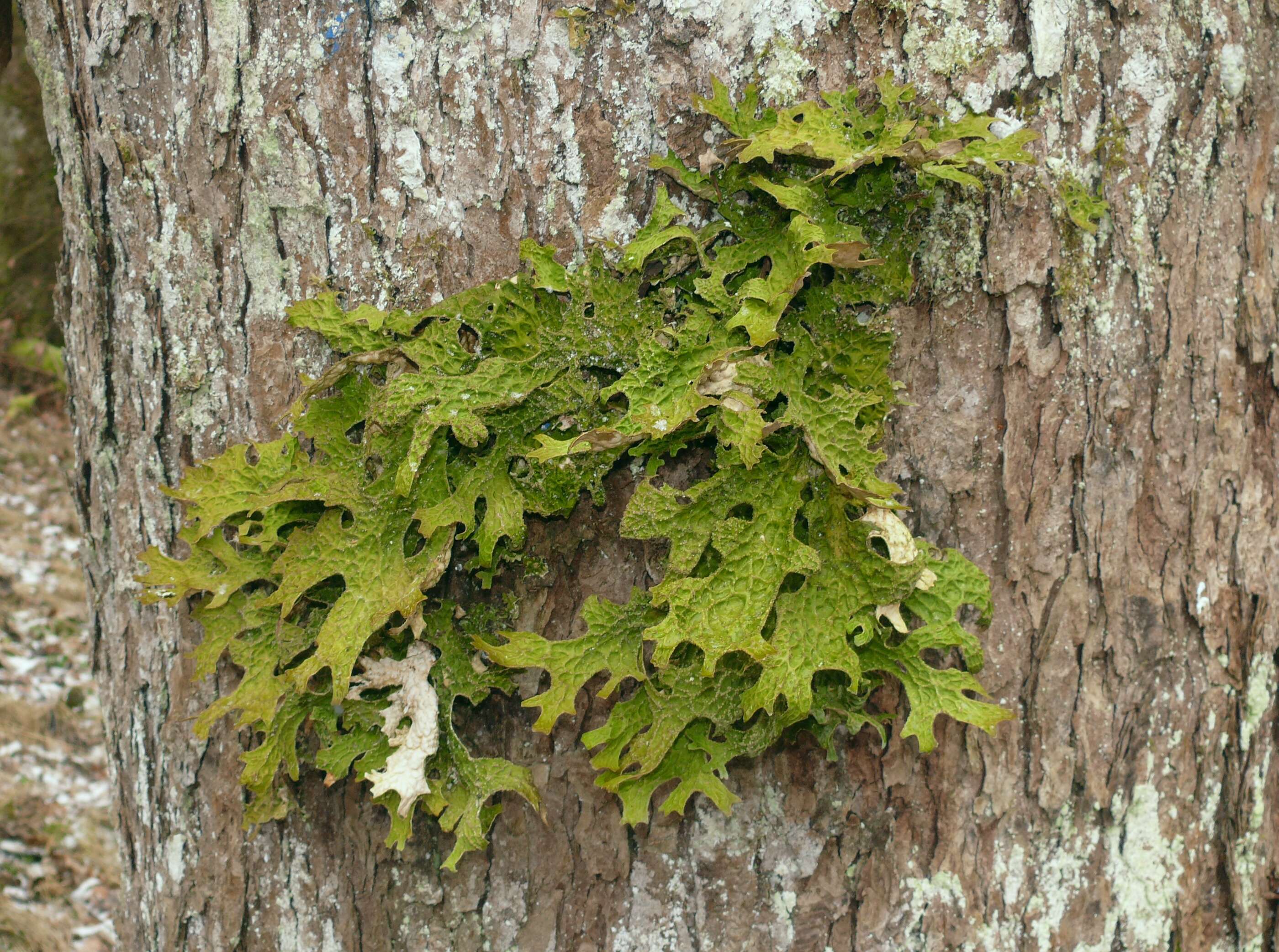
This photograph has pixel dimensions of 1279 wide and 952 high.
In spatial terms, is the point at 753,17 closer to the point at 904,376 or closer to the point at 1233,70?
the point at 904,376

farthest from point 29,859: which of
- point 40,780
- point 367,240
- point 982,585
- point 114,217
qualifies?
point 982,585

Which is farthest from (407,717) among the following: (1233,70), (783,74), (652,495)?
(1233,70)

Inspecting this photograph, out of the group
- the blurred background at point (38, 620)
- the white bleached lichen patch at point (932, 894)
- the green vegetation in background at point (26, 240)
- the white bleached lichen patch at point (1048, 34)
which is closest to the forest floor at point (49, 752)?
the blurred background at point (38, 620)

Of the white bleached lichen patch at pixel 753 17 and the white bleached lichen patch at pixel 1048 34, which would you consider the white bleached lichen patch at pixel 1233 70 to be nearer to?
the white bleached lichen patch at pixel 1048 34

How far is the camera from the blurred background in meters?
3.37

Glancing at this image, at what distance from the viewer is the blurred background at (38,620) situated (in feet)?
11.0

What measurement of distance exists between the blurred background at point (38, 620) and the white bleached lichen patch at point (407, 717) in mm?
656

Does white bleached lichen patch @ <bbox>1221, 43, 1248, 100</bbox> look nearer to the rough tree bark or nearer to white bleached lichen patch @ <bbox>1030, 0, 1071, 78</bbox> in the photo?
the rough tree bark

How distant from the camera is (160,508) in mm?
1472

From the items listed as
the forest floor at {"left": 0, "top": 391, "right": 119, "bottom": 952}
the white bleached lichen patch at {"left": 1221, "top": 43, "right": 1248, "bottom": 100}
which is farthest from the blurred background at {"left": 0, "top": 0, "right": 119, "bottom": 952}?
the white bleached lichen patch at {"left": 1221, "top": 43, "right": 1248, "bottom": 100}

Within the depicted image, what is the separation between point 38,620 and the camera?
5125 millimetres

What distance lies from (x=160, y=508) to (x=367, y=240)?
56cm

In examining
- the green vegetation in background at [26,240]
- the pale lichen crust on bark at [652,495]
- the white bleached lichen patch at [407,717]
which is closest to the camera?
the pale lichen crust on bark at [652,495]

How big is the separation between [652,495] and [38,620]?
5.24 meters
